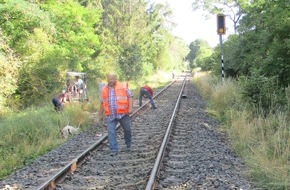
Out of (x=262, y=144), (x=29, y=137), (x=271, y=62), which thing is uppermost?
(x=271, y=62)

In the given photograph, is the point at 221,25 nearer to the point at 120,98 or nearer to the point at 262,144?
the point at 120,98

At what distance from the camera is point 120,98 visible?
8.05 meters

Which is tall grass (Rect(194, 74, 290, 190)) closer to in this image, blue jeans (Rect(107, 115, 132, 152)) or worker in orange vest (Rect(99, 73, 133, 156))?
blue jeans (Rect(107, 115, 132, 152))

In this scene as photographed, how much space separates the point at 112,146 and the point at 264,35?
962cm

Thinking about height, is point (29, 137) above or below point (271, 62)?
below

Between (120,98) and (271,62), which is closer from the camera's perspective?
(120,98)

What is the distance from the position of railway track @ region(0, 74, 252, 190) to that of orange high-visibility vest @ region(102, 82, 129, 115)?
987 mm

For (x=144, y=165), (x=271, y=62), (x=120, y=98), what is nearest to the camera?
(x=144, y=165)

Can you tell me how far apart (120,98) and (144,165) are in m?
1.77

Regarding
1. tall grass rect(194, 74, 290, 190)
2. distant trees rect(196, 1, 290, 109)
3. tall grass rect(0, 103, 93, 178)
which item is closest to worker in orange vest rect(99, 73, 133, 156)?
tall grass rect(0, 103, 93, 178)

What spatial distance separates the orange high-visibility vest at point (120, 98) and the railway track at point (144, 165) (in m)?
0.99

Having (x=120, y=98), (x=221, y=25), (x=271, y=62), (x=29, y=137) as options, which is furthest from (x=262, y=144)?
(x=221, y=25)

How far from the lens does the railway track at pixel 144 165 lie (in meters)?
5.81

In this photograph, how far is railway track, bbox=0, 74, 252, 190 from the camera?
5809mm
